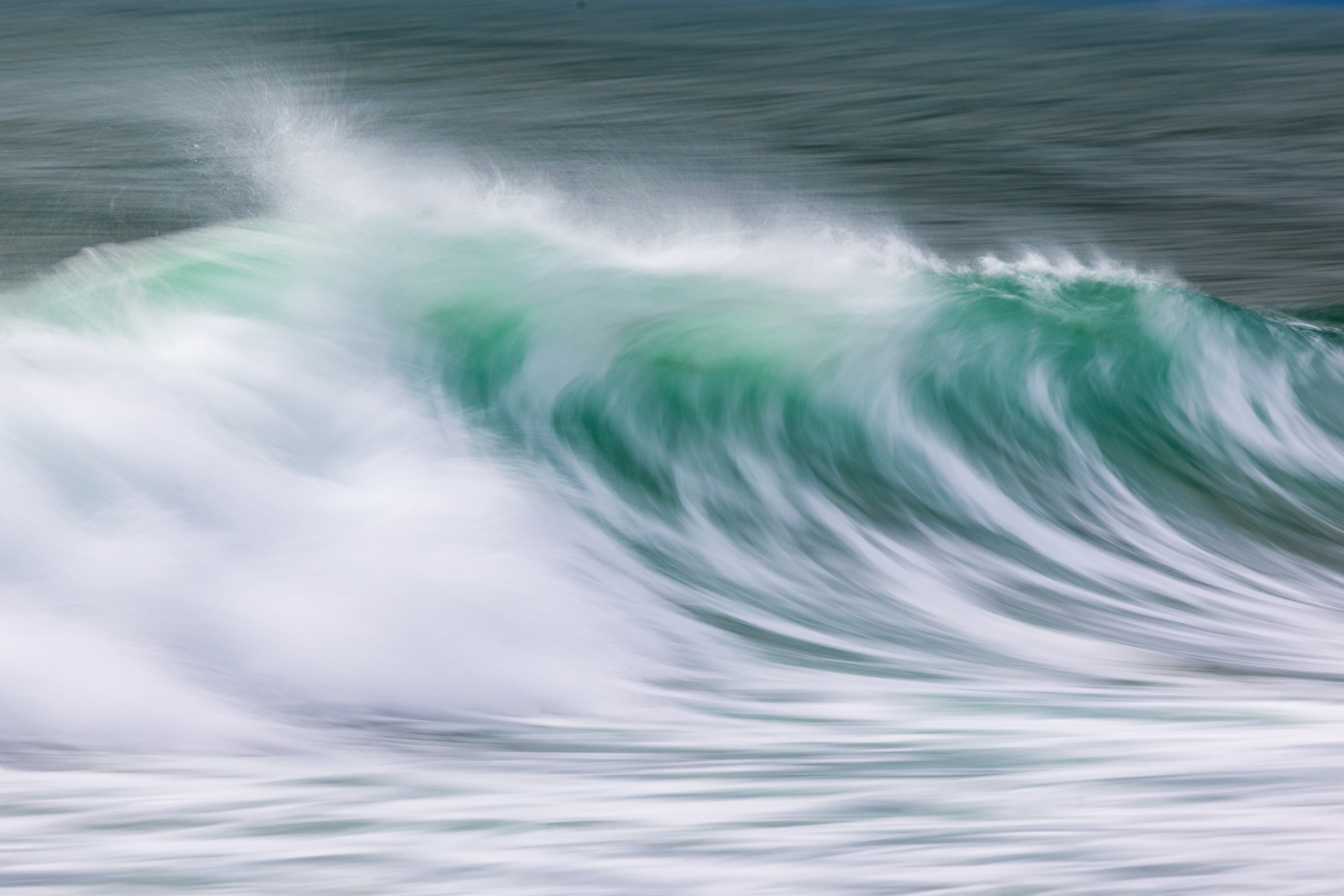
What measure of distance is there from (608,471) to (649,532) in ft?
1.11

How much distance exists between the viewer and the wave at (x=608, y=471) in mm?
2914

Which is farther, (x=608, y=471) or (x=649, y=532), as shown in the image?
(x=608, y=471)

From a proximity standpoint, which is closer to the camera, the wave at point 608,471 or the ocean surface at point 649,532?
the ocean surface at point 649,532

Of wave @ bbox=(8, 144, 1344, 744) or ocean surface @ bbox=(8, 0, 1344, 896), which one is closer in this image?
ocean surface @ bbox=(8, 0, 1344, 896)

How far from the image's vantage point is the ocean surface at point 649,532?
2.24 meters

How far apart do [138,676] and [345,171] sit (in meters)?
3.41

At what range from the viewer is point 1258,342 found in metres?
5.40

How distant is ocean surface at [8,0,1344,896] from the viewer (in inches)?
88.1

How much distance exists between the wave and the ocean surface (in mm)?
16

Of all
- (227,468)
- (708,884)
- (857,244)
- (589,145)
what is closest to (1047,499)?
(857,244)

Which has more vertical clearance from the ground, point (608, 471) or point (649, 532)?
point (608, 471)

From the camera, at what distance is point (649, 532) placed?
3896 millimetres

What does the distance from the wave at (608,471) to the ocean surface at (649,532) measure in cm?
2

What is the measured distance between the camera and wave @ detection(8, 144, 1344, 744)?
291 centimetres
